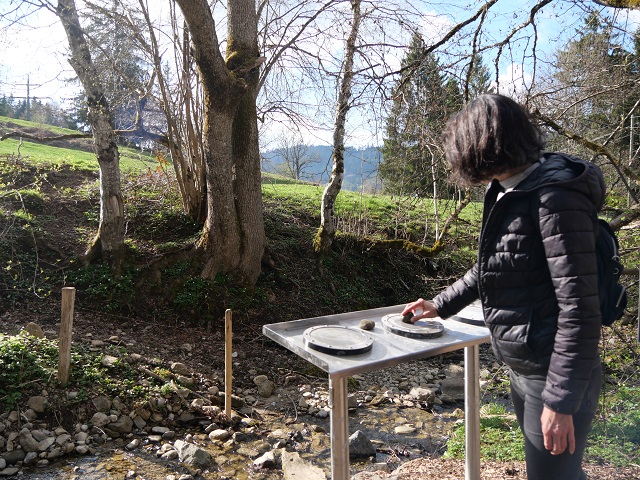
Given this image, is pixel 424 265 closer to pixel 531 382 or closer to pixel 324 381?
pixel 324 381

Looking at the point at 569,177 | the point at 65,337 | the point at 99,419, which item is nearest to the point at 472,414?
the point at 569,177

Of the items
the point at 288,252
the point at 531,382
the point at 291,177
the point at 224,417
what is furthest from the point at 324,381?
the point at 291,177

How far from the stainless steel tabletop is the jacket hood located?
686 mm

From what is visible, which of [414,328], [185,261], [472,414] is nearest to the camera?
[414,328]

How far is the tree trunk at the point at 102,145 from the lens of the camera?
6195 mm

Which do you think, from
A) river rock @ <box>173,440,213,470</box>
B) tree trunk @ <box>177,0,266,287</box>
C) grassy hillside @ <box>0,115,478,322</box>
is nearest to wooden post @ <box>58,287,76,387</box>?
river rock @ <box>173,440,213,470</box>

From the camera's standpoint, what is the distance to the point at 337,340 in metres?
1.82

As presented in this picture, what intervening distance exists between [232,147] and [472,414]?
560 cm

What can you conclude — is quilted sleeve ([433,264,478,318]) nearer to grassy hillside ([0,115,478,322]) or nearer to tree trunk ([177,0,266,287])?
grassy hillside ([0,115,478,322])

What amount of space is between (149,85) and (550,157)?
293 inches

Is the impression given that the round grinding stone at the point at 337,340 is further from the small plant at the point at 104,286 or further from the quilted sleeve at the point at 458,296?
the small plant at the point at 104,286

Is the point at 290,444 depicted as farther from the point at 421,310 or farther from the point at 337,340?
the point at 337,340

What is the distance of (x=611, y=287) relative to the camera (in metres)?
1.59

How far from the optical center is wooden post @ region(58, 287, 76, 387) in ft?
14.4
